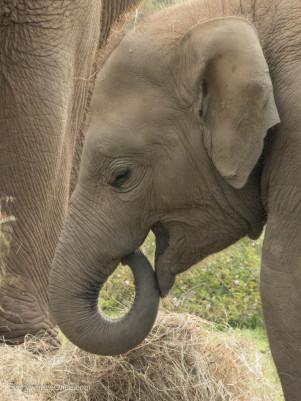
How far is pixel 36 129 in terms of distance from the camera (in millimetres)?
5898

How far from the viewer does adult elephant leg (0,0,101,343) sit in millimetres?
5789

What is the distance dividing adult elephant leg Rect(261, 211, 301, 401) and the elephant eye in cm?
44

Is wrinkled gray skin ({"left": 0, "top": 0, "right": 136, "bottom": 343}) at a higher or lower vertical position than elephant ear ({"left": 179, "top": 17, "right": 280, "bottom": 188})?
lower

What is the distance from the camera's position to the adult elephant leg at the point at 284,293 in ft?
14.3

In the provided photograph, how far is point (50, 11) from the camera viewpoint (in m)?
5.77

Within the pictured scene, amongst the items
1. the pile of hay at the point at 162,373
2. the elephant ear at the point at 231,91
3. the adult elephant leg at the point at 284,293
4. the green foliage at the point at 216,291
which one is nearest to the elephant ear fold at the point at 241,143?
the elephant ear at the point at 231,91

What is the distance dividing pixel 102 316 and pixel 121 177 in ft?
1.46

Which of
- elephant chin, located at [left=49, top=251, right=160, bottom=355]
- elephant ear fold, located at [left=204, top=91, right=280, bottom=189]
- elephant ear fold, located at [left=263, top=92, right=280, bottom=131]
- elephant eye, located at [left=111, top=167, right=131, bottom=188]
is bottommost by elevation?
elephant chin, located at [left=49, top=251, right=160, bottom=355]

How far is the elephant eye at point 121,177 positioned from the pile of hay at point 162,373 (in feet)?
2.99

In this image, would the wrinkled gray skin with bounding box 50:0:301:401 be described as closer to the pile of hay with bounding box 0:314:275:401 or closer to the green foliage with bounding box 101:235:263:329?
the pile of hay with bounding box 0:314:275:401

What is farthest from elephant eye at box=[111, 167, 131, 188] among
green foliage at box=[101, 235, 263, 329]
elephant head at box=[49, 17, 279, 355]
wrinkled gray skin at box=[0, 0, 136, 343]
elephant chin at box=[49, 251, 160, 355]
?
green foliage at box=[101, 235, 263, 329]

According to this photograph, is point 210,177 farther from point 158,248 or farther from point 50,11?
point 50,11

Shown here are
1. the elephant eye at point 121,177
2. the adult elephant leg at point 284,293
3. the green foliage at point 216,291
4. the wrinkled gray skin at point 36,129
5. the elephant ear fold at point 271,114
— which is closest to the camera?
the elephant ear fold at point 271,114

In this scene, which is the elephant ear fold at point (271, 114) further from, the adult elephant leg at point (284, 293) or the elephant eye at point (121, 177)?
the elephant eye at point (121, 177)
